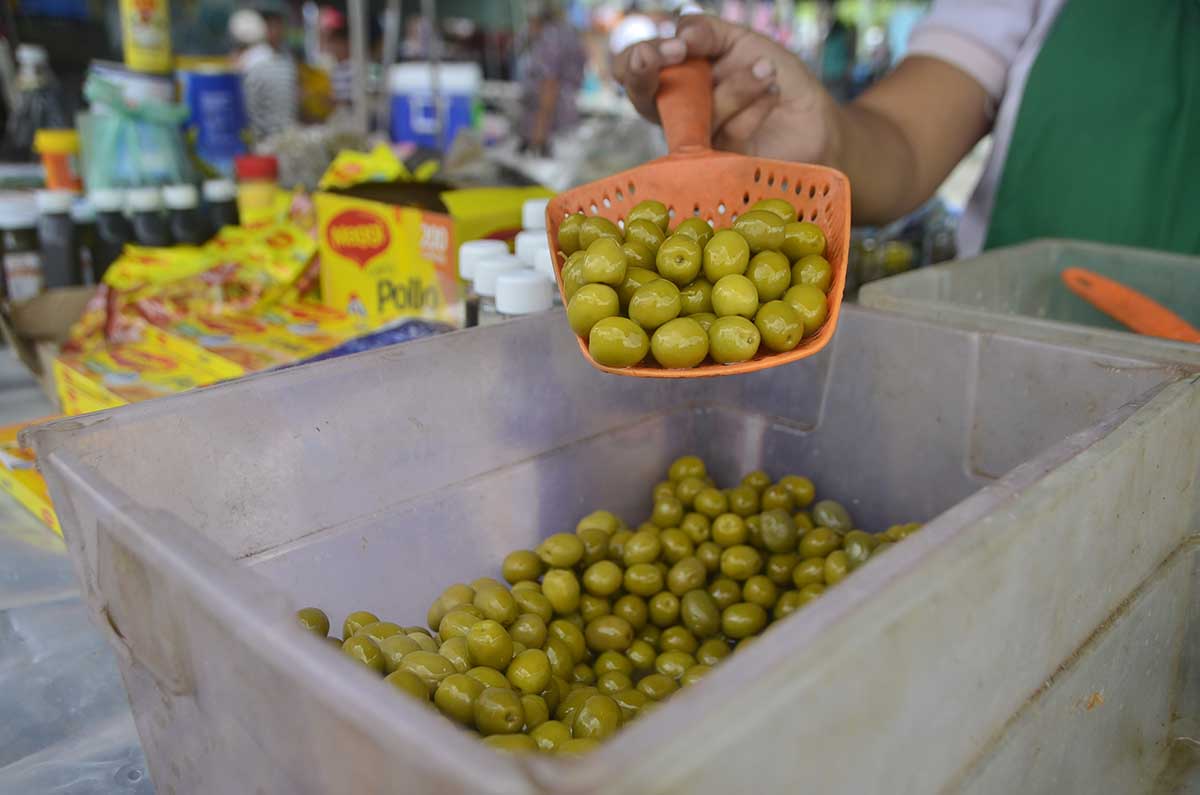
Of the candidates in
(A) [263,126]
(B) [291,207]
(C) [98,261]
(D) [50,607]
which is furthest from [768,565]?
(A) [263,126]

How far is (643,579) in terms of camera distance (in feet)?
4.35

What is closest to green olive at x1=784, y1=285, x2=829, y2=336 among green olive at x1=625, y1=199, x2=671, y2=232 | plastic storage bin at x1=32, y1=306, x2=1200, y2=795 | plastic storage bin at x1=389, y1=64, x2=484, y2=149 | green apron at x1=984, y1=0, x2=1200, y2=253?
green olive at x1=625, y1=199, x2=671, y2=232

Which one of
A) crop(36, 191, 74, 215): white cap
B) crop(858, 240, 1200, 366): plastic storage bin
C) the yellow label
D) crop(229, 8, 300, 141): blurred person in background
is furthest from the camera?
crop(229, 8, 300, 141): blurred person in background

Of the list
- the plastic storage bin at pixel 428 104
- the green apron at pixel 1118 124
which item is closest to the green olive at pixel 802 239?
the green apron at pixel 1118 124

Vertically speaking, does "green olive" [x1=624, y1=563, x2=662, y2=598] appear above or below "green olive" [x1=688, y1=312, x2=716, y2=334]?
below

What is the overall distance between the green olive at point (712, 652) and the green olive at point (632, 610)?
0.09 meters

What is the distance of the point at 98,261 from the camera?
7.85ft

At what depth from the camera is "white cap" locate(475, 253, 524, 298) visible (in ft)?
4.84

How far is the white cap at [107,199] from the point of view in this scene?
7.50 ft

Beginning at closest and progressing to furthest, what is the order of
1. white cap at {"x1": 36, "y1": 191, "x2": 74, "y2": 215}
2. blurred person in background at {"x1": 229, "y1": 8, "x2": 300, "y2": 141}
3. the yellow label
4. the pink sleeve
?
the pink sleeve → white cap at {"x1": 36, "y1": 191, "x2": 74, "y2": 215} → the yellow label → blurred person in background at {"x1": 229, "y1": 8, "x2": 300, "y2": 141}

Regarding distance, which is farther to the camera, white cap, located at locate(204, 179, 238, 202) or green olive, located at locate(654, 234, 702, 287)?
white cap, located at locate(204, 179, 238, 202)

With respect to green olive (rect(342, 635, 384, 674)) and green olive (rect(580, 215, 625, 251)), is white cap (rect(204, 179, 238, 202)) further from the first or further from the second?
green olive (rect(342, 635, 384, 674))

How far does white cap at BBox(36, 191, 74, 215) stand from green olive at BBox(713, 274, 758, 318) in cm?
193

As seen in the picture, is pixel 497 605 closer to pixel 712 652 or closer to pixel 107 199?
pixel 712 652
